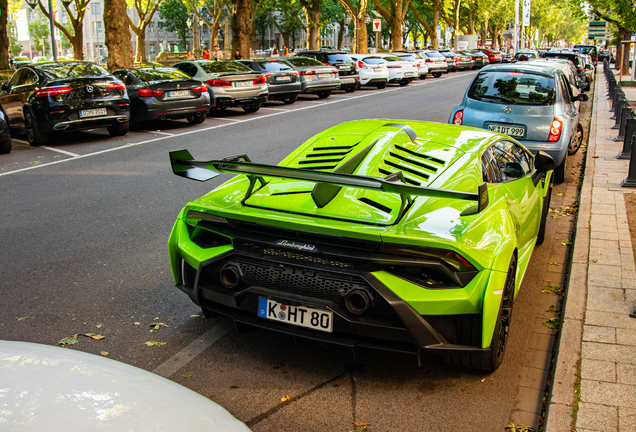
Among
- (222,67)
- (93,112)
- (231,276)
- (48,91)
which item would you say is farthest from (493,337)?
(222,67)

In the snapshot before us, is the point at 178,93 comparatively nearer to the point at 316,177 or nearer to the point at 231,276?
the point at 231,276

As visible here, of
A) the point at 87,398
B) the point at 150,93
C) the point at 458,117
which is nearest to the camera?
the point at 87,398

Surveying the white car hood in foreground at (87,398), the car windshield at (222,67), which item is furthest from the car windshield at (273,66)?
the white car hood in foreground at (87,398)

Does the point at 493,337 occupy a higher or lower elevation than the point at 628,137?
lower

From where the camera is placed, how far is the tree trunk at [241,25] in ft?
93.0

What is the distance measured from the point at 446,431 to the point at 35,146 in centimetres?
1202

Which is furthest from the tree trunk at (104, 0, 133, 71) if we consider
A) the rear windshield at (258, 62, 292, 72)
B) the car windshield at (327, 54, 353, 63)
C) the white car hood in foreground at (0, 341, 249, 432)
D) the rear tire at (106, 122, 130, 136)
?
the white car hood in foreground at (0, 341, 249, 432)

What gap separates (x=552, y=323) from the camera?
4.59 m

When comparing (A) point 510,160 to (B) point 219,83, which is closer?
(A) point 510,160

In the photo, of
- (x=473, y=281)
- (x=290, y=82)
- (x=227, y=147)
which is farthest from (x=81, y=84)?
(x=473, y=281)

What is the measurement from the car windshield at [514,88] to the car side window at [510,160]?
4326mm

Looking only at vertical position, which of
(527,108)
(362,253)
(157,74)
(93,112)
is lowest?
(362,253)

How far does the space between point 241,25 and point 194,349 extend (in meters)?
26.6

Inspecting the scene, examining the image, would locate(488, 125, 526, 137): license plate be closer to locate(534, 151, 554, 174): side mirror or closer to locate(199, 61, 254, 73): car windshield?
locate(534, 151, 554, 174): side mirror
